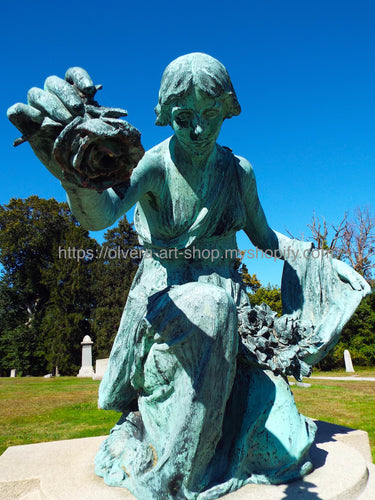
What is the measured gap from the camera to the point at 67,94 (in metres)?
1.13

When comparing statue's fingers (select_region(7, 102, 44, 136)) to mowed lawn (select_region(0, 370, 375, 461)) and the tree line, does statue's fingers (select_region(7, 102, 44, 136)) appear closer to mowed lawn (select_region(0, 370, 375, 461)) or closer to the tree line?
mowed lawn (select_region(0, 370, 375, 461))

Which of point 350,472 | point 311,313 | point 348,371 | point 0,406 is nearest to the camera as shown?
point 350,472

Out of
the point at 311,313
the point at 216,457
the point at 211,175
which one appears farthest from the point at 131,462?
the point at 211,175

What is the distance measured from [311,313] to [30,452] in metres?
2.30

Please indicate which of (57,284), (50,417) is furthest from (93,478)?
(57,284)

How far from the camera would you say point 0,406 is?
876cm

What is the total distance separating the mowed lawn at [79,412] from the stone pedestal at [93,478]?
10.4 ft

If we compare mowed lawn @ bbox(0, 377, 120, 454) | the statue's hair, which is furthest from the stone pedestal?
mowed lawn @ bbox(0, 377, 120, 454)

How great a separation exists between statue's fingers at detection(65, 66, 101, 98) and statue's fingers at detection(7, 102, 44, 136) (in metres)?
0.15

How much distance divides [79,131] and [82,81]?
200 millimetres

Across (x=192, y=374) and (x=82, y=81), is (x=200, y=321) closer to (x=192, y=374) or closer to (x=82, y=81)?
(x=192, y=374)

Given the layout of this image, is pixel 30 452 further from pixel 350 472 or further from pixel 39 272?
pixel 39 272

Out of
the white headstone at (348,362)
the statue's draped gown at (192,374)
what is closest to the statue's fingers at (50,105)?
the statue's draped gown at (192,374)

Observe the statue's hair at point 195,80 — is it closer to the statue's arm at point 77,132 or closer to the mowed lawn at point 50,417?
the statue's arm at point 77,132
